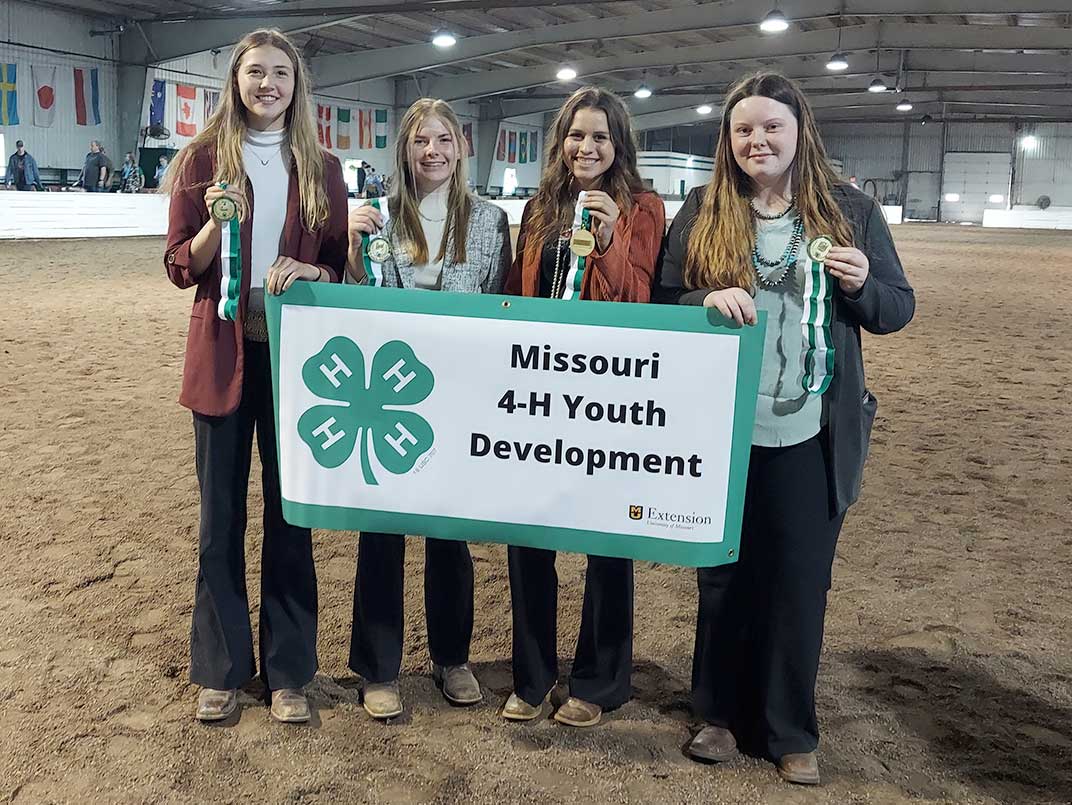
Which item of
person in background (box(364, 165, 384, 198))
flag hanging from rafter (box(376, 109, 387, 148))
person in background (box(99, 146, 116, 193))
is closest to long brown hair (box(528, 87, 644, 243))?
person in background (box(364, 165, 384, 198))

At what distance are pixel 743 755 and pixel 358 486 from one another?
1207mm

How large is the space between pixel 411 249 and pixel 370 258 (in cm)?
14

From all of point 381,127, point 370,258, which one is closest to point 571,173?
point 370,258

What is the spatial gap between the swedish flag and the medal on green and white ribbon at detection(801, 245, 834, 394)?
A: 23.2m

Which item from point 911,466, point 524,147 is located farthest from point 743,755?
point 524,147

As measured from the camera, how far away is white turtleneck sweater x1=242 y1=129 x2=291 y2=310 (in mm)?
2682

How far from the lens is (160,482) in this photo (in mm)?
5105

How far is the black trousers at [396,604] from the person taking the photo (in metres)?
2.83

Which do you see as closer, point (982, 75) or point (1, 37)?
point (1, 37)

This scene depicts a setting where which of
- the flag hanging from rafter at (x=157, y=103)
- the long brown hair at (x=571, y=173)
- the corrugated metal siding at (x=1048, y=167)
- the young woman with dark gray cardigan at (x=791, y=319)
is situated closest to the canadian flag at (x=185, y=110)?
the flag hanging from rafter at (x=157, y=103)

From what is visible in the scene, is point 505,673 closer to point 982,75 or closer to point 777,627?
point 777,627

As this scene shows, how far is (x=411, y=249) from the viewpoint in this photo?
2.73 m

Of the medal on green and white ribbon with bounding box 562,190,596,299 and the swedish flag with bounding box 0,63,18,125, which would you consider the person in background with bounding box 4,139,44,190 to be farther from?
the medal on green and white ribbon with bounding box 562,190,596,299

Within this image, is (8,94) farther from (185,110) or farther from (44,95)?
(185,110)
